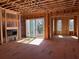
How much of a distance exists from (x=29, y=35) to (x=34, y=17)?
2135 millimetres

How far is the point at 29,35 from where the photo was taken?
12.6 meters

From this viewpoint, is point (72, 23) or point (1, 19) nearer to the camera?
point (1, 19)

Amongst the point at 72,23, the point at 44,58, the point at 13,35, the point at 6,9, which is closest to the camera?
the point at 44,58

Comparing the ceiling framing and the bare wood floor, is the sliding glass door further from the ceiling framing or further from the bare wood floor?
the bare wood floor

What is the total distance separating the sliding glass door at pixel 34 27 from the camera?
12.6 meters

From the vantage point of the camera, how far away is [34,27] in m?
12.7

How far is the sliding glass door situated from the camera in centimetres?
1257

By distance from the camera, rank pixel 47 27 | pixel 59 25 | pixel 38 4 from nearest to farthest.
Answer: pixel 38 4 < pixel 47 27 < pixel 59 25

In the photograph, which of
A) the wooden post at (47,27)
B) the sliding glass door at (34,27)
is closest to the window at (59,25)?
the sliding glass door at (34,27)

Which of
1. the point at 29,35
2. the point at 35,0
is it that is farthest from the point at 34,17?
the point at 35,0

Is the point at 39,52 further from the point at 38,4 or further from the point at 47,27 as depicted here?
the point at 47,27

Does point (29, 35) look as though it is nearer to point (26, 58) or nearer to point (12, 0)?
point (12, 0)

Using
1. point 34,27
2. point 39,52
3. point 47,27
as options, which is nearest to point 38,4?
point 47,27

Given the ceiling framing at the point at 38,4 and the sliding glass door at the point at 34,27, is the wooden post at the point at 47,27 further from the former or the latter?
the sliding glass door at the point at 34,27
